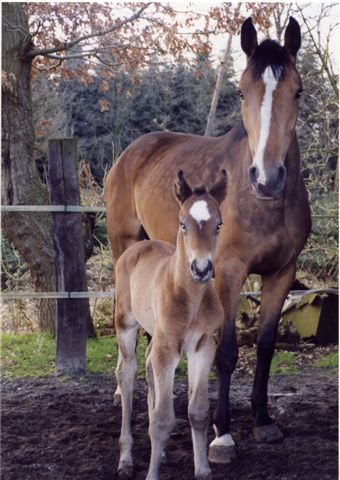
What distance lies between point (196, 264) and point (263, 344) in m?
1.59

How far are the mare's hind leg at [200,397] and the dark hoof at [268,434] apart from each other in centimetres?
80

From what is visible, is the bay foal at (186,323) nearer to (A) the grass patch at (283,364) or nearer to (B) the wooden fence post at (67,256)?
(B) the wooden fence post at (67,256)

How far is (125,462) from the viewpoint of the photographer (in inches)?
131

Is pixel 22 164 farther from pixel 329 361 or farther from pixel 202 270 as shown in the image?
pixel 202 270

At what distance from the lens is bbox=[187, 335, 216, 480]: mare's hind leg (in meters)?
3.01

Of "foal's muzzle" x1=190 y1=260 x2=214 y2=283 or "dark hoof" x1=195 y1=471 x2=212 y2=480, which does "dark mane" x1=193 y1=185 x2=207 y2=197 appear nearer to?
"foal's muzzle" x1=190 y1=260 x2=214 y2=283

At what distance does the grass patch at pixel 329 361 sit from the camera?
5.86m

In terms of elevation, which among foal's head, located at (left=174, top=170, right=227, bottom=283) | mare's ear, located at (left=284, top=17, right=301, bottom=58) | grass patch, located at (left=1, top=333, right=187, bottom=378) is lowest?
grass patch, located at (left=1, top=333, right=187, bottom=378)

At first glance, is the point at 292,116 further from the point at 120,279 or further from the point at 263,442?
the point at 263,442

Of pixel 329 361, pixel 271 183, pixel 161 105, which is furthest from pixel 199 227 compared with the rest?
pixel 161 105

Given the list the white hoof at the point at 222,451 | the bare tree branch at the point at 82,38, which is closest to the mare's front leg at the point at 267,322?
the white hoof at the point at 222,451

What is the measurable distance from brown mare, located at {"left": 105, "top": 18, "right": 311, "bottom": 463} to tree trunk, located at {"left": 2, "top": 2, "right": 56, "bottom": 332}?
4.76 feet

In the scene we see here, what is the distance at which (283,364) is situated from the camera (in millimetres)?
5887

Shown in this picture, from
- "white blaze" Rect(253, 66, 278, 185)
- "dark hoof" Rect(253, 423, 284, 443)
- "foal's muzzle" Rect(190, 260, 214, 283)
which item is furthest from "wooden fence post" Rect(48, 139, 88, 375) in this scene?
"foal's muzzle" Rect(190, 260, 214, 283)
